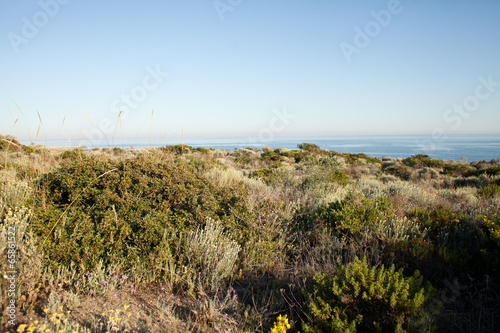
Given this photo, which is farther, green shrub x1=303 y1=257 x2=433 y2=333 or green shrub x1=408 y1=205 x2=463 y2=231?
green shrub x1=408 y1=205 x2=463 y2=231

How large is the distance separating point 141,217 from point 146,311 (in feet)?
4.43

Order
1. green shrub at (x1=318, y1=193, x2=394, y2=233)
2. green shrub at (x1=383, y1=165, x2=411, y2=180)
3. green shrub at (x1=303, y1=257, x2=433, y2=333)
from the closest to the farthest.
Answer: green shrub at (x1=303, y1=257, x2=433, y2=333), green shrub at (x1=318, y1=193, x2=394, y2=233), green shrub at (x1=383, y1=165, x2=411, y2=180)

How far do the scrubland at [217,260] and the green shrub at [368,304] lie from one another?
0.01 meters

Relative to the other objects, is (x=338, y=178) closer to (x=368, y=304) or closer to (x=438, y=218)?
(x=438, y=218)

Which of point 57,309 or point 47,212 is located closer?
point 57,309

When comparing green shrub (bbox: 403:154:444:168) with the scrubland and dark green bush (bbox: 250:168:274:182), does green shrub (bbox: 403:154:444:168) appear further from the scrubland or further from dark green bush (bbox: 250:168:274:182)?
the scrubland

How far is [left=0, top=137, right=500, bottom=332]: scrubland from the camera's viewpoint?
7.93 ft

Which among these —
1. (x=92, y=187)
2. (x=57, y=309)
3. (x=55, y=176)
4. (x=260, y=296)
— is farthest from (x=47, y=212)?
(x=260, y=296)

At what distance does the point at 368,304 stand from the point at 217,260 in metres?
1.86

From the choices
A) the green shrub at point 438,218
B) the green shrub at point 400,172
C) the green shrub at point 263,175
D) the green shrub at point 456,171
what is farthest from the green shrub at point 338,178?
the green shrub at point 456,171

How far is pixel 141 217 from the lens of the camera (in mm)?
3701

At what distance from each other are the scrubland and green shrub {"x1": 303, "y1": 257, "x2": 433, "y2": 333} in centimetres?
1

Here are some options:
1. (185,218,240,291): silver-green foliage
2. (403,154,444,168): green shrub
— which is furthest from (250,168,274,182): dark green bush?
(403,154,444,168): green shrub

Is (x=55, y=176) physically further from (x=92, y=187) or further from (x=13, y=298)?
(x=13, y=298)
